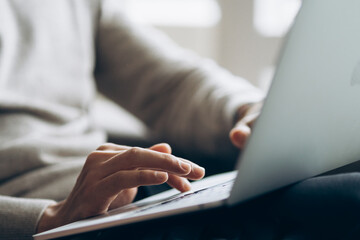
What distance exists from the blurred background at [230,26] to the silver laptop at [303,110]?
4.83 ft

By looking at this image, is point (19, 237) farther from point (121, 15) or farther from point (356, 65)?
point (121, 15)

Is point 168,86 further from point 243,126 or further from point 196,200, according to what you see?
point 196,200

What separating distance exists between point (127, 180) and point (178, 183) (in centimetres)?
6

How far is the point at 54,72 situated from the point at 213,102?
32 centimetres

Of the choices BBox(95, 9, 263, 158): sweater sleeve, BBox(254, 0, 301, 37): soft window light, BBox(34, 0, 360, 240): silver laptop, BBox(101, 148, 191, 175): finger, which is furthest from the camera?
BBox(254, 0, 301, 37): soft window light

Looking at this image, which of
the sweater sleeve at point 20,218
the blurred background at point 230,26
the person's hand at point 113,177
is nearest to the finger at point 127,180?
the person's hand at point 113,177

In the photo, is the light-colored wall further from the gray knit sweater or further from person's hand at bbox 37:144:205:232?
person's hand at bbox 37:144:205:232

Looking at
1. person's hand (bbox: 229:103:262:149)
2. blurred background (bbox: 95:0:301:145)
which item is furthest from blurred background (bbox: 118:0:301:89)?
person's hand (bbox: 229:103:262:149)

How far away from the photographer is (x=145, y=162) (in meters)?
0.42

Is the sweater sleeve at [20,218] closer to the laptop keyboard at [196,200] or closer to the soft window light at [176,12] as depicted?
the laptop keyboard at [196,200]

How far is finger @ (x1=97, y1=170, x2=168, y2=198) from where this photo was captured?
0.42 meters

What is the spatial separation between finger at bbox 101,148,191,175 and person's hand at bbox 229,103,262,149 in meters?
0.11

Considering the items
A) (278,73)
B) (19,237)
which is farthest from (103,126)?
(278,73)

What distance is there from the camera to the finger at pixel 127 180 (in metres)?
0.42
